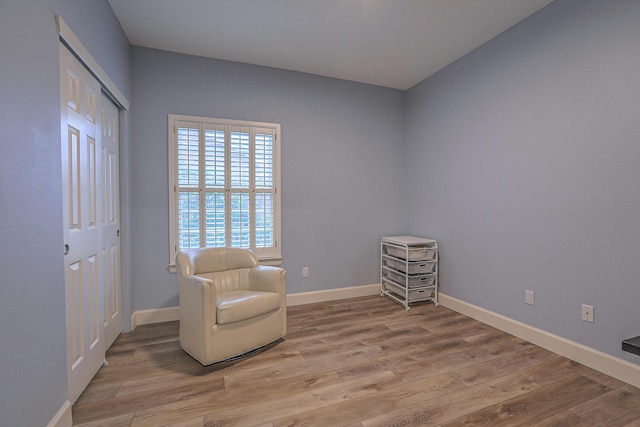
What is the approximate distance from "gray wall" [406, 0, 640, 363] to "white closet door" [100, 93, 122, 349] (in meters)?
3.32

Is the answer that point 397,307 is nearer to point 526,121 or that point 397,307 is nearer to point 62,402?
point 526,121

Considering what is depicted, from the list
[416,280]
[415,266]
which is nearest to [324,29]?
[415,266]

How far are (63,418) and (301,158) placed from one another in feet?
9.33

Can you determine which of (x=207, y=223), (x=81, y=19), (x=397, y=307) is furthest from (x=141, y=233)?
(x=397, y=307)

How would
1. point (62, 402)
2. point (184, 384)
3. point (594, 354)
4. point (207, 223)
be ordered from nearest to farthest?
point (62, 402), point (184, 384), point (594, 354), point (207, 223)

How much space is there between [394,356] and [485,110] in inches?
97.0

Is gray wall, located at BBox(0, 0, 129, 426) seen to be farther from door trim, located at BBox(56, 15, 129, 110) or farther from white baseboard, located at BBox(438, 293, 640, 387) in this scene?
white baseboard, located at BBox(438, 293, 640, 387)

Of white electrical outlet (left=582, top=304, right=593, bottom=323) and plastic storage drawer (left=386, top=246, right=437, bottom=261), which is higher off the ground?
plastic storage drawer (left=386, top=246, right=437, bottom=261)

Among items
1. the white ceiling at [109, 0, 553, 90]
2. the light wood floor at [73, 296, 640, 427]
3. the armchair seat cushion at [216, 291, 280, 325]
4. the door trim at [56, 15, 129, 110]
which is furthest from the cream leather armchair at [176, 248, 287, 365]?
the white ceiling at [109, 0, 553, 90]

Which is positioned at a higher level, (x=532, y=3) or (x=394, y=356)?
(x=532, y=3)

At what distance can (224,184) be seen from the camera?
125 inches

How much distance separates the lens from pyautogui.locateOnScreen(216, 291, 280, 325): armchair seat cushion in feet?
7.00

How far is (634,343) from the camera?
1402 mm

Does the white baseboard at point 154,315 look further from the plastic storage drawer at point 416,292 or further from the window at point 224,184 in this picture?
the plastic storage drawer at point 416,292
